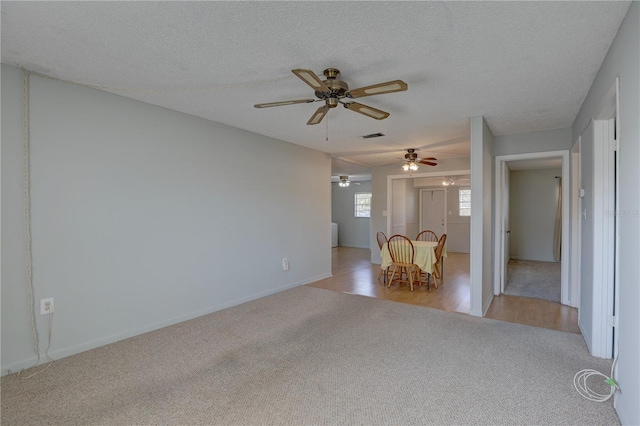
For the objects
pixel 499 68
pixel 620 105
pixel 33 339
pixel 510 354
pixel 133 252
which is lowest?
pixel 510 354

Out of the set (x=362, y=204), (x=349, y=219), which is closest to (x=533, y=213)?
(x=362, y=204)

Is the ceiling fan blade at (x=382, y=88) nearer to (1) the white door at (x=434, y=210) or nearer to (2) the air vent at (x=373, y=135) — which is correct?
(2) the air vent at (x=373, y=135)

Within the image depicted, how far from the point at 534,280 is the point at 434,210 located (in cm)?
427

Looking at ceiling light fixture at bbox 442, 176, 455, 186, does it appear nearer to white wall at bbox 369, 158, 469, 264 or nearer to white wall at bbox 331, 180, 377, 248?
white wall at bbox 369, 158, 469, 264

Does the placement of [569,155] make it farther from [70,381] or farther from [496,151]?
[70,381]

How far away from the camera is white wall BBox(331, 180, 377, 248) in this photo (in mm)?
10219

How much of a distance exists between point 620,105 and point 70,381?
4.03 metres

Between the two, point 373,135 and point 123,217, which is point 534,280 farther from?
point 123,217

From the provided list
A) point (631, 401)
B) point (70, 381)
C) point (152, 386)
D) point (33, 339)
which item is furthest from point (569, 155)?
point (33, 339)

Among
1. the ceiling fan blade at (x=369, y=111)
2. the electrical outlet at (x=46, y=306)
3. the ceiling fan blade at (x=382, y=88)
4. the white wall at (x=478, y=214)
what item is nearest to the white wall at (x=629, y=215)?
the ceiling fan blade at (x=382, y=88)

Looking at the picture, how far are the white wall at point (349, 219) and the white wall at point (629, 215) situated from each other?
27.2 feet

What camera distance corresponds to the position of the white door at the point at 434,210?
936 centimetres

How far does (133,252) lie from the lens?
2.99 m

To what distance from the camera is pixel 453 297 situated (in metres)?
4.34
